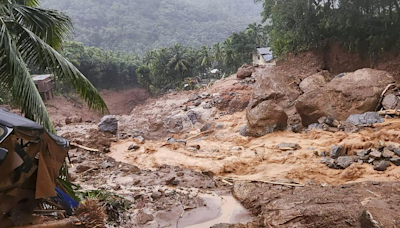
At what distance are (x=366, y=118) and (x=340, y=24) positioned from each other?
670 cm

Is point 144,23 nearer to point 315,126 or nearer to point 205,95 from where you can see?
point 205,95

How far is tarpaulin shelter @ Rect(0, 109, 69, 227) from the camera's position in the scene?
271 centimetres

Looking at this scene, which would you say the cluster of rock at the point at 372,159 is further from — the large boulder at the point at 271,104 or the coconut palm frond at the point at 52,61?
the coconut palm frond at the point at 52,61

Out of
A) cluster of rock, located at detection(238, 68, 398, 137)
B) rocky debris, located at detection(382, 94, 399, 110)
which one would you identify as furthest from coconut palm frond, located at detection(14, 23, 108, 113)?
rocky debris, located at detection(382, 94, 399, 110)

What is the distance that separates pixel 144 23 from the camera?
69.9 m

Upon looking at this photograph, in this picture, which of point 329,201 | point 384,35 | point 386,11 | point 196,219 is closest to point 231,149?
point 196,219

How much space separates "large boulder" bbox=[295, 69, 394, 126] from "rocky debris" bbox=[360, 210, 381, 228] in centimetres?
793

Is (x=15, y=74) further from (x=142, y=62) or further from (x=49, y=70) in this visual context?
(x=142, y=62)

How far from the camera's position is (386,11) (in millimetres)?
13828

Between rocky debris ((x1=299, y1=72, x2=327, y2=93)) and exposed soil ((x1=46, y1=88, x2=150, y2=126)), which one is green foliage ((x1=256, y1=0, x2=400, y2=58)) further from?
exposed soil ((x1=46, y1=88, x2=150, y2=126))

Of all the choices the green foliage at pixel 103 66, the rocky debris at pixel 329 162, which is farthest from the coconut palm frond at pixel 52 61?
the green foliage at pixel 103 66

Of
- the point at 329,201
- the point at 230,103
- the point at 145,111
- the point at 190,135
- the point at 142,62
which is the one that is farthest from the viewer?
the point at 142,62

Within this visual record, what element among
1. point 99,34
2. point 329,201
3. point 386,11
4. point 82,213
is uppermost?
point 99,34

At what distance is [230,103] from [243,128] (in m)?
4.20
